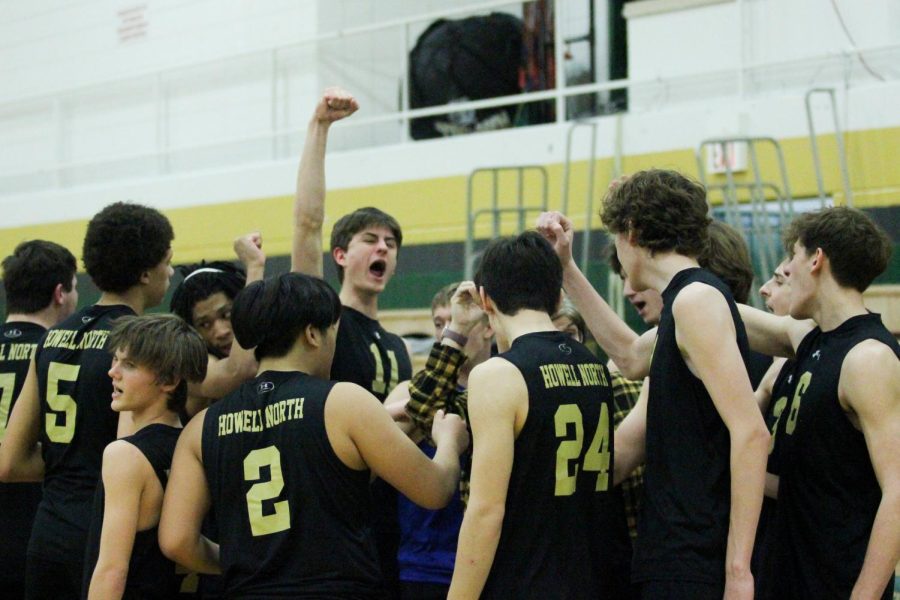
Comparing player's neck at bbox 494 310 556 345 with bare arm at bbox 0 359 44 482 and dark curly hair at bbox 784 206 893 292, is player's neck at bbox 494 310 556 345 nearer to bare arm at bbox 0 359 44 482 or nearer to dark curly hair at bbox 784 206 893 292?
dark curly hair at bbox 784 206 893 292

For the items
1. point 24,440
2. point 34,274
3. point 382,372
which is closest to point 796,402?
point 382,372

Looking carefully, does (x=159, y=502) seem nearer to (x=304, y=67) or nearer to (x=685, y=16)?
(x=685, y=16)

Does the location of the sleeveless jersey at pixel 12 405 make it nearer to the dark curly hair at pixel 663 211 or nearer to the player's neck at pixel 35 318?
the player's neck at pixel 35 318

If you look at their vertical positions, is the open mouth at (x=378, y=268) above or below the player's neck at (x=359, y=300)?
above

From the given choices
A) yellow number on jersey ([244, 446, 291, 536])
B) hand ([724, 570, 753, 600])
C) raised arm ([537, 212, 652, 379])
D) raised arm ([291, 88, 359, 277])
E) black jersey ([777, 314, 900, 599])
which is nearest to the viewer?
hand ([724, 570, 753, 600])

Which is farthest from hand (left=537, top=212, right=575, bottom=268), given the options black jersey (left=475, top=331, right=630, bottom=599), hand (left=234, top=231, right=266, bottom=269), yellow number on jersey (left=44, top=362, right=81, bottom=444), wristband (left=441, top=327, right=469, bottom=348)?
yellow number on jersey (left=44, top=362, right=81, bottom=444)

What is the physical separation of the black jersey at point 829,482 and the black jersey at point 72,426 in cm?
216

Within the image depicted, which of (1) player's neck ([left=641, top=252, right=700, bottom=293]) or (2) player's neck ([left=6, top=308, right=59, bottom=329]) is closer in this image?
(1) player's neck ([left=641, top=252, right=700, bottom=293])

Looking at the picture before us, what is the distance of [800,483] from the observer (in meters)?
3.12

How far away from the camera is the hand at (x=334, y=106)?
3736 millimetres

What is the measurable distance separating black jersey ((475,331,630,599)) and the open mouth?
1.41 m

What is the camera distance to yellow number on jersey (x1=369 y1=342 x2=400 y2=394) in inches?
162

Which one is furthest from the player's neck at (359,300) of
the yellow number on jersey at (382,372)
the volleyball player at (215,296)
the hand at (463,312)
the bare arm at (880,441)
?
the bare arm at (880,441)

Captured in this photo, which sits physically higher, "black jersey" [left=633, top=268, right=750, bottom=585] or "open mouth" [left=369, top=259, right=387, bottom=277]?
"open mouth" [left=369, top=259, right=387, bottom=277]
